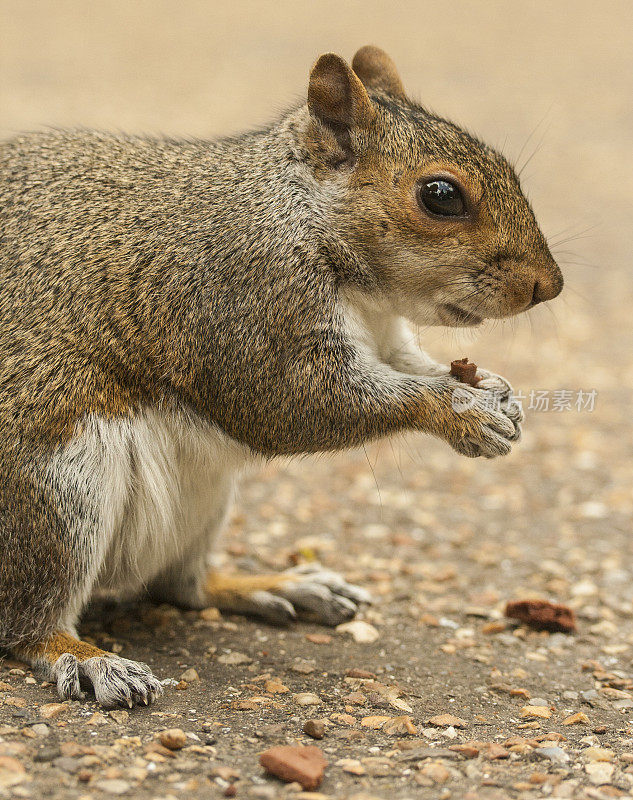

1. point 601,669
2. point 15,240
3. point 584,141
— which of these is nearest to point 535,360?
point 601,669

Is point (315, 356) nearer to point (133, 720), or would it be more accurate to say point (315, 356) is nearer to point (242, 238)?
point (242, 238)

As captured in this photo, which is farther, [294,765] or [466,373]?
[466,373]

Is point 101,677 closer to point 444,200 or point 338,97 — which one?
point 444,200

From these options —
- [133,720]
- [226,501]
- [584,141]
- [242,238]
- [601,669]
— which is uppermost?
[584,141]

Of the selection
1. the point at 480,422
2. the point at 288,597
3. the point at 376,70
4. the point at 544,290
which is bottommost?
the point at 288,597

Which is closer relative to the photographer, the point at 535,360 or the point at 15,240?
the point at 15,240

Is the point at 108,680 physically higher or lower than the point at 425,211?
lower

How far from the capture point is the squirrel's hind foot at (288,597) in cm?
454

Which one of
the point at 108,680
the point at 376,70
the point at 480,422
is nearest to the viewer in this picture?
the point at 108,680

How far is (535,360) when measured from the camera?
8.24 metres

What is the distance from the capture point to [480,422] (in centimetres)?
371

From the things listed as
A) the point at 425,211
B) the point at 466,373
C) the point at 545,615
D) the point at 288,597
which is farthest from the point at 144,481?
the point at 545,615

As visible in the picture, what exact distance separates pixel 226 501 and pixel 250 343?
105 cm

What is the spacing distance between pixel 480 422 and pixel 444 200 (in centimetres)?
84
